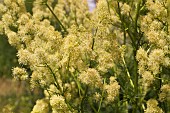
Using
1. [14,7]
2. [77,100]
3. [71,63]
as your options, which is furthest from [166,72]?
[14,7]

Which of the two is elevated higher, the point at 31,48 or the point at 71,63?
the point at 31,48

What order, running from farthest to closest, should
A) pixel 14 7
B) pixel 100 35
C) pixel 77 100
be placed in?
pixel 77 100 < pixel 14 7 < pixel 100 35

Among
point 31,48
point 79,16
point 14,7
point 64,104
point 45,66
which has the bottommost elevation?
point 64,104

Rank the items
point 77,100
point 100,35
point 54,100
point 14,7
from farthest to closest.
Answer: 1. point 77,100
2. point 14,7
3. point 100,35
4. point 54,100

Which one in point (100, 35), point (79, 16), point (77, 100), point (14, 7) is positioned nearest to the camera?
point (100, 35)

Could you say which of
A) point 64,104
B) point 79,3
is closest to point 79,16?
point 79,3

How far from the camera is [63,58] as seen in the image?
6.22 ft

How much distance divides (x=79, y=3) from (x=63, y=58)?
113cm

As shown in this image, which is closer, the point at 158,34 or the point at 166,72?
the point at 158,34

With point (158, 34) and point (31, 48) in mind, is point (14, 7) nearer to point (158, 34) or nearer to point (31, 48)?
point (31, 48)

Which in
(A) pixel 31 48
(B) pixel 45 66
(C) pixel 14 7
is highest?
(C) pixel 14 7

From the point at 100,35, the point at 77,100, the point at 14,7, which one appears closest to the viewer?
the point at 100,35

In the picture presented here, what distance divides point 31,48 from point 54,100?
0.31m

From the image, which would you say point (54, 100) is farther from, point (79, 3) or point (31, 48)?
point (79, 3)
